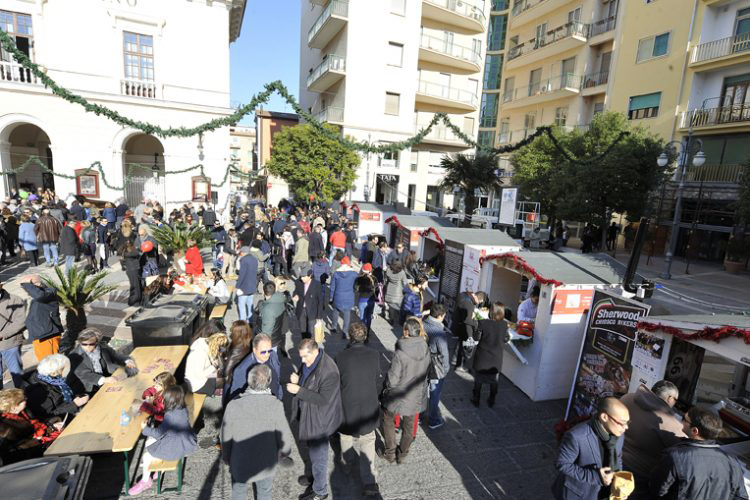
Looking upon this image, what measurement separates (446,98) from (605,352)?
27.8 metres

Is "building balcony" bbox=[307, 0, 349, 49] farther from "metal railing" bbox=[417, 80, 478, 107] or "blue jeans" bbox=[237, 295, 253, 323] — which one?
"blue jeans" bbox=[237, 295, 253, 323]

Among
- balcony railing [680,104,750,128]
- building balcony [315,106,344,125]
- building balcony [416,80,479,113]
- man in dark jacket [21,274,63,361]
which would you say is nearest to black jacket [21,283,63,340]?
man in dark jacket [21,274,63,361]

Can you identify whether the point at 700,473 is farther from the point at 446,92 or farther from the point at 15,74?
the point at 446,92

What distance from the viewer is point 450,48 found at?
98.2 feet

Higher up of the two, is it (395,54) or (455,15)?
(455,15)

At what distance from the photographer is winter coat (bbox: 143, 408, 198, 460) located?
3.73 m

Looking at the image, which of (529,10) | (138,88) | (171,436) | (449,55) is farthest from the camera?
(529,10)

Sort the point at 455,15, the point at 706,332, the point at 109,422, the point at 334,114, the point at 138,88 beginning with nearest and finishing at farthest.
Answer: the point at 706,332, the point at 109,422, the point at 138,88, the point at 334,114, the point at 455,15

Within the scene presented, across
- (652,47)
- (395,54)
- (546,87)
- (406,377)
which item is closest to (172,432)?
(406,377)

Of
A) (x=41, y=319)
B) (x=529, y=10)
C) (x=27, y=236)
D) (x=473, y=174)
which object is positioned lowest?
(x=41, y=319)

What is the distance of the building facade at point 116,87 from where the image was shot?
1880 centimetres

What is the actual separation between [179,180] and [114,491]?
66.8ft

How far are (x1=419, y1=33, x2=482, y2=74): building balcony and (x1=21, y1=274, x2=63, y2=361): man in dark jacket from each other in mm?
28142

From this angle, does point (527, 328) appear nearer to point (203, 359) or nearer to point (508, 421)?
point (508, 421)
